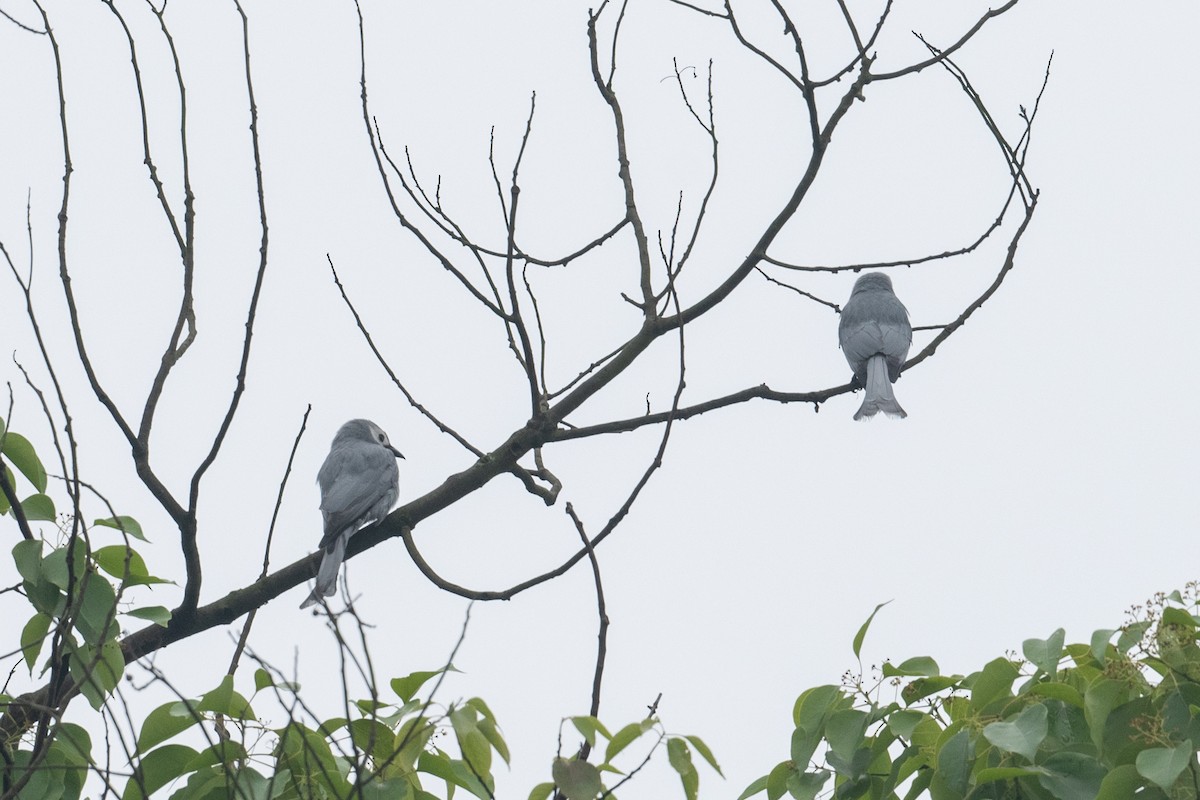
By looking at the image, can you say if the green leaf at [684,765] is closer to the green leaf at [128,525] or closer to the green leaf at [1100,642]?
the green leaf at [1100,642]

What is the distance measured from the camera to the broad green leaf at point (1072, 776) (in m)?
2.89

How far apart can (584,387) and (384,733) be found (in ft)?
4.97

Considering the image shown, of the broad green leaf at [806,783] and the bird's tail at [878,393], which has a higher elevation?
the bird's tail at [878,393]

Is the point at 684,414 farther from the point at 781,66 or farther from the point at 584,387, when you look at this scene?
the point at 781,66

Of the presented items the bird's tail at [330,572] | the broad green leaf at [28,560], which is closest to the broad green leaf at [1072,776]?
the broad green leaf at [28,560]

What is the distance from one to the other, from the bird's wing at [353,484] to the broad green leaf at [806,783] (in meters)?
4.75

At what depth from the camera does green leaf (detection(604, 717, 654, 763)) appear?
2354mm

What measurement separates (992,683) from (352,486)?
218 inches

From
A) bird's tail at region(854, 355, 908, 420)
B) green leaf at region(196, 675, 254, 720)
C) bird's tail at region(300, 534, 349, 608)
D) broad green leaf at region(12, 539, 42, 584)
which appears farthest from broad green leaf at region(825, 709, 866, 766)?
bird's tail at region(854, 355, 908, 420)

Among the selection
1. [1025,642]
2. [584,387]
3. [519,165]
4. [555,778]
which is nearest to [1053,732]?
[1025,642]

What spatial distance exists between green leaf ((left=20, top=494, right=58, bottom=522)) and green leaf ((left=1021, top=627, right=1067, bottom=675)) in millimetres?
2356

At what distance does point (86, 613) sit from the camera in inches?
119

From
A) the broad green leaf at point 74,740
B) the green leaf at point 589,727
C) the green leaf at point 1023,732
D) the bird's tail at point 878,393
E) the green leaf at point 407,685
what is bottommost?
the green leaf at point 1023,732

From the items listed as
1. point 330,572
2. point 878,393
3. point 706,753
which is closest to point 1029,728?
point 706,753
